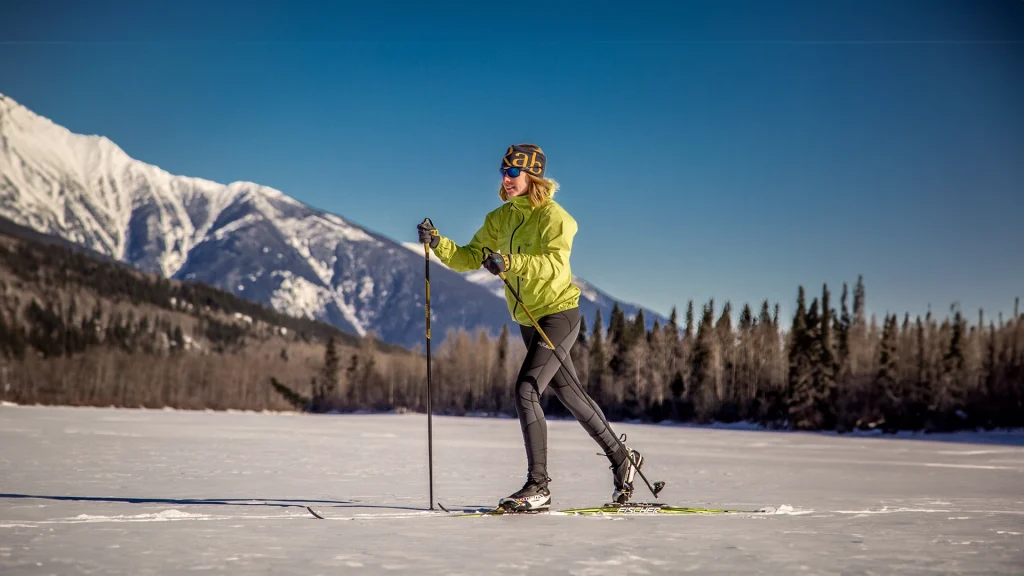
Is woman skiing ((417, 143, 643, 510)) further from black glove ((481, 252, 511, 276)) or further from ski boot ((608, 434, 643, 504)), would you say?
black glove ((481, 252, 511, 276))

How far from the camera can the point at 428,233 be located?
6.10 meters

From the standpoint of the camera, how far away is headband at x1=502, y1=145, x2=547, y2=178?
246 inches

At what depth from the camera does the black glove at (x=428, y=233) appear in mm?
6082

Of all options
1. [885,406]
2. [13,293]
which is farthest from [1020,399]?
[13,293]

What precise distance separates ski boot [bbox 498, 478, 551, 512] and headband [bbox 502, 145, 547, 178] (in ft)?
7.32

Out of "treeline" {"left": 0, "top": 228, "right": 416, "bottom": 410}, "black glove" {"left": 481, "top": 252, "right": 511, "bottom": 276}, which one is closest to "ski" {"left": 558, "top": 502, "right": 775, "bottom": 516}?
"black glove" {"left": 481, "top": 252, "right": 511, "bottom": 276}

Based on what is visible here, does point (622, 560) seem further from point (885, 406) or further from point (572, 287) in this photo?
point (885, 406)

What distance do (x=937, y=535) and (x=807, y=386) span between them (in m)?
63.5

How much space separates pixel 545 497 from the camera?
6094 mm

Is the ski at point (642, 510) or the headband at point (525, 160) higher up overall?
the headband at point (525, 160)

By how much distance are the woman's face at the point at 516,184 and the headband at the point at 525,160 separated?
0.06 m

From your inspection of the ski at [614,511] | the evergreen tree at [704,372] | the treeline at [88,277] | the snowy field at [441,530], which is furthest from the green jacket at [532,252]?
the treeline at [88,277]

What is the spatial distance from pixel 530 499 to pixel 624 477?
2.75ft

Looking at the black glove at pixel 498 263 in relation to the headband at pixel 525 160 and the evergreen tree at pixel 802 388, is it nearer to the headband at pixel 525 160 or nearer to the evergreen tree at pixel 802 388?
the headband at pixel 525 160
